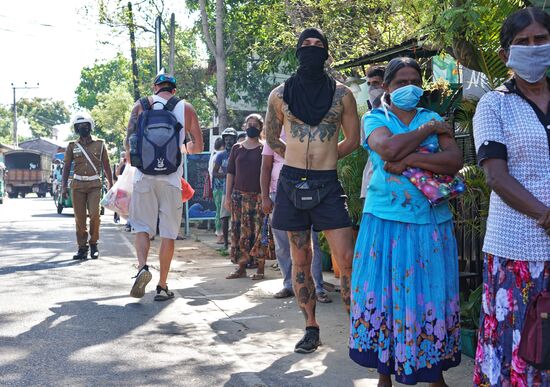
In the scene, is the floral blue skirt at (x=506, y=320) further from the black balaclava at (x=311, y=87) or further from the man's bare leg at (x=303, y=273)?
the black balaclava at (x=311, y=87)

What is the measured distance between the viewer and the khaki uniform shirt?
11234mm

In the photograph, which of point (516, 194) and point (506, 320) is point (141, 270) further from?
point (516, 194)

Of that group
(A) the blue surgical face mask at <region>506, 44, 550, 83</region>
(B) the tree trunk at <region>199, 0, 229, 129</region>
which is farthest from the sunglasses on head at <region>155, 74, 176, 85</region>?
(B) the tree trunk at <region>199, 0, 229, 129</region>

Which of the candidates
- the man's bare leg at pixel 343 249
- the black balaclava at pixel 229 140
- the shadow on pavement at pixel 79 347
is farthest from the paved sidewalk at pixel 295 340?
the black balaclava at pixel 229 140

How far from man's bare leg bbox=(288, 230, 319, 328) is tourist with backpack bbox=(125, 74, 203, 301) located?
2229 millimetres

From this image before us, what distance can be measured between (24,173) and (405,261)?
49203mm

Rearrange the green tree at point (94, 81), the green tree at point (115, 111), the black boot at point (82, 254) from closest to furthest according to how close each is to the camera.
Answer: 1. the black boot at point (82, 254)
2. the green tree at point (115, 111)
3. the green tree at point (94, 81)

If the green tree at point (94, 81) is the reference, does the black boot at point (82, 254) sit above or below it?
below

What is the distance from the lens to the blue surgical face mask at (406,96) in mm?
4227

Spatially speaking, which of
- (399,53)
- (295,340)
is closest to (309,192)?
(295,340)

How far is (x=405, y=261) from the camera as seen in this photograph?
4145mm

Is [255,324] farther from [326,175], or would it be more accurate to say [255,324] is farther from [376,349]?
[376,349]

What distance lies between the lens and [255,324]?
6.62m

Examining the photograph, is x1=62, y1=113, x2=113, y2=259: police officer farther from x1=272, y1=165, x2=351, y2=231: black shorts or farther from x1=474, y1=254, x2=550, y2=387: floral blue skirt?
x1=474, y1=254, x2=550, y2=387: floral blue skirt
